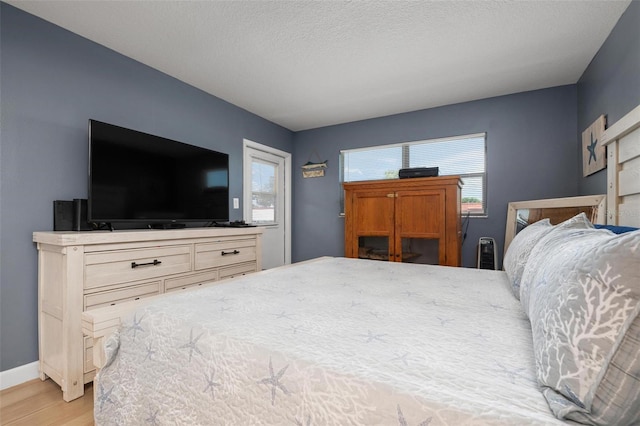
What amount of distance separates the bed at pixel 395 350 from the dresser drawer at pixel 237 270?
1.36 metres

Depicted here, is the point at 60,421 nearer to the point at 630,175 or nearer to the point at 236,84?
the point at 236,84

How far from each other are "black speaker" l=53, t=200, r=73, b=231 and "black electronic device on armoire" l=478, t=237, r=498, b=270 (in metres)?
3.50

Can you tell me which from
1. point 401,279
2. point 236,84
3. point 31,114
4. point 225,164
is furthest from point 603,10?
point 31,114

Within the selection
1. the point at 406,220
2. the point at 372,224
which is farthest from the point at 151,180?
the point at 406,220

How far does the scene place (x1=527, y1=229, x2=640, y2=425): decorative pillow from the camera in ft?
1.49

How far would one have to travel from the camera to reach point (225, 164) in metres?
3.05

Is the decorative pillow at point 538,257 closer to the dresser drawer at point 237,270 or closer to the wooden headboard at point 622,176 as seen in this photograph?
the wooden headboard at point 622,176

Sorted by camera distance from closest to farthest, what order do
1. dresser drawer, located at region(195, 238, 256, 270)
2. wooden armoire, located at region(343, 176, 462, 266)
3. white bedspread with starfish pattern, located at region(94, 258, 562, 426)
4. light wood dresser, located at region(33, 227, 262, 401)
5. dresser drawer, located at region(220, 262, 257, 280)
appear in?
1. white bedspread with starfish pattern, located at region(94, 258, 562, 426)
2. light wood dresser, located at region(33, 227, 262, 401)
3. dresser drawer, located at region(195, 238, 256, 270)
4. dresser drawer, located at region(220, 262, 257, 280)
5. wooden armoire, located at region(343, 176, 462, 266)

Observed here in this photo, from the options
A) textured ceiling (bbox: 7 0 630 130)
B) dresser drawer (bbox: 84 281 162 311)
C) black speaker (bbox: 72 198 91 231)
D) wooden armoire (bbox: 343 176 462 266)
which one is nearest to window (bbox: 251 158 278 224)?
textured ceiling (bbox: 7 0 630 130)

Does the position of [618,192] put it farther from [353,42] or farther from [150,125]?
[150,125]

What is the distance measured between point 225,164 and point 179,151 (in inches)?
20.7

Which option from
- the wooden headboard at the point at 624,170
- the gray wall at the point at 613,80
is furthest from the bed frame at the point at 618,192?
the gray wall at the point at 613,80

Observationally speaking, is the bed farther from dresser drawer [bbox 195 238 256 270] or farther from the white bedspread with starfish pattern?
dresser drawer [bbox 195 238 256 270]

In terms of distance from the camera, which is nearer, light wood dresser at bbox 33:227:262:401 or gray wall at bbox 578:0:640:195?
light wood dresser at bbox 33:227:262:401
